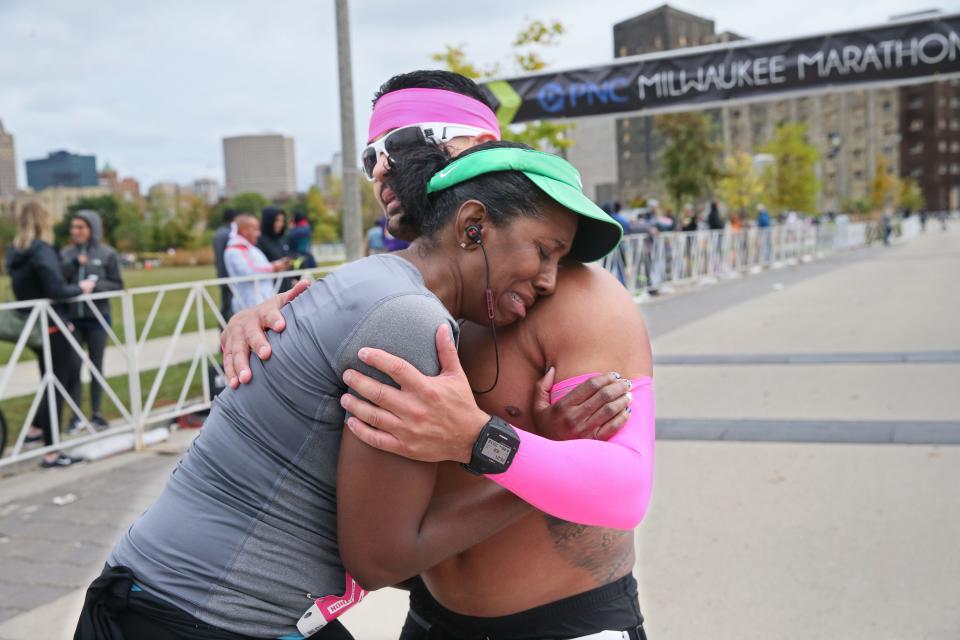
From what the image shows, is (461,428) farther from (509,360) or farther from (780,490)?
(780,490)

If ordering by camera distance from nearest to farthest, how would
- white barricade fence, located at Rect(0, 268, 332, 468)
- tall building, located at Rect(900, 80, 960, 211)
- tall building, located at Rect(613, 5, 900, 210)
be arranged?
1. white barricade fence, located at Rect(0, 268, 332, 468)
2. tall building, located at Rect(613, 5, 900, 210)
3. tall building, located at Rect(900, 80, 960, 211)

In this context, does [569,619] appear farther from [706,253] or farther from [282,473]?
[706,253]

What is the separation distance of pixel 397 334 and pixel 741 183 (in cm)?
5085

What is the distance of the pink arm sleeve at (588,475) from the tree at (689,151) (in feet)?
111

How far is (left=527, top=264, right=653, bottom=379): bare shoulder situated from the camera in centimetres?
148

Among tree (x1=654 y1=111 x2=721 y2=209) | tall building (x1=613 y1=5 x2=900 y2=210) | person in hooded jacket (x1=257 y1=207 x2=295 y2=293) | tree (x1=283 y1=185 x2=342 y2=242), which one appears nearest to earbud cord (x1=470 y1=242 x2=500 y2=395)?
person in hooded jacket (x1=257 y1=207 x2=295 y2=293)

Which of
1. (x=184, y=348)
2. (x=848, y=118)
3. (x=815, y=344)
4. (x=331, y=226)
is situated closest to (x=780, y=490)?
(x=815, y=344)

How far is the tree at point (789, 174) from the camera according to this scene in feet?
164

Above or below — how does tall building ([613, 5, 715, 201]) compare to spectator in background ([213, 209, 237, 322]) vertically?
above

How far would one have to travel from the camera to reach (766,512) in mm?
4215

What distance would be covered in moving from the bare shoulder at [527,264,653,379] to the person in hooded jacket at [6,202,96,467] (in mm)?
5381

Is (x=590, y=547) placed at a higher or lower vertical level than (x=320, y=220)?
lower

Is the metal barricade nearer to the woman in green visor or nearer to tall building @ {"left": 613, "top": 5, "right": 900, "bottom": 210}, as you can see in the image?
the woman in green visor

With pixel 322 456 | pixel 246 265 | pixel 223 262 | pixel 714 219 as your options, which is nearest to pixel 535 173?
pixel 322 456
